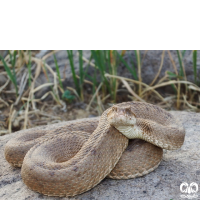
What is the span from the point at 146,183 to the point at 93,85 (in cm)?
397

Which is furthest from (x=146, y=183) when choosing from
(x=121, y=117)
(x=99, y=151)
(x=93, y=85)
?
(x=93, y=85)

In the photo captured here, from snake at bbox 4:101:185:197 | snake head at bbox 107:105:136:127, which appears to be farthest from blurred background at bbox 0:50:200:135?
snake head at bbox 107:105:136:127

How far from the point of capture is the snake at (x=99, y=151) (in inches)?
134

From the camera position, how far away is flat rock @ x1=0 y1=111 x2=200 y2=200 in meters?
3.40

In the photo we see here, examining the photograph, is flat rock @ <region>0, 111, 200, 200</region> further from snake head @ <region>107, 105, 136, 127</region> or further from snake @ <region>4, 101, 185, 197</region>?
snake head @ <region>107, 105, 136, 127</region>

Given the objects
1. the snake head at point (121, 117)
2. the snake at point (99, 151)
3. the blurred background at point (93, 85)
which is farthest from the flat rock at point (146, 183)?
the blurred background at point (93, 85)

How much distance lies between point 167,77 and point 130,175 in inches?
156

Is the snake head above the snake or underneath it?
Answer: above

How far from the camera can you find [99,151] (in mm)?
3514

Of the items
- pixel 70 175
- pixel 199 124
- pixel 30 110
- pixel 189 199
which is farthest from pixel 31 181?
pixel 30 110

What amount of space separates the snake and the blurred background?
280 centimetres

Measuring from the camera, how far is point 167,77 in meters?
7.14

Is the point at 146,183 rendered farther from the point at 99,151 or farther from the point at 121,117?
the point at 121,117

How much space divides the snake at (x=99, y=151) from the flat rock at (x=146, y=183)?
0.28 ft
